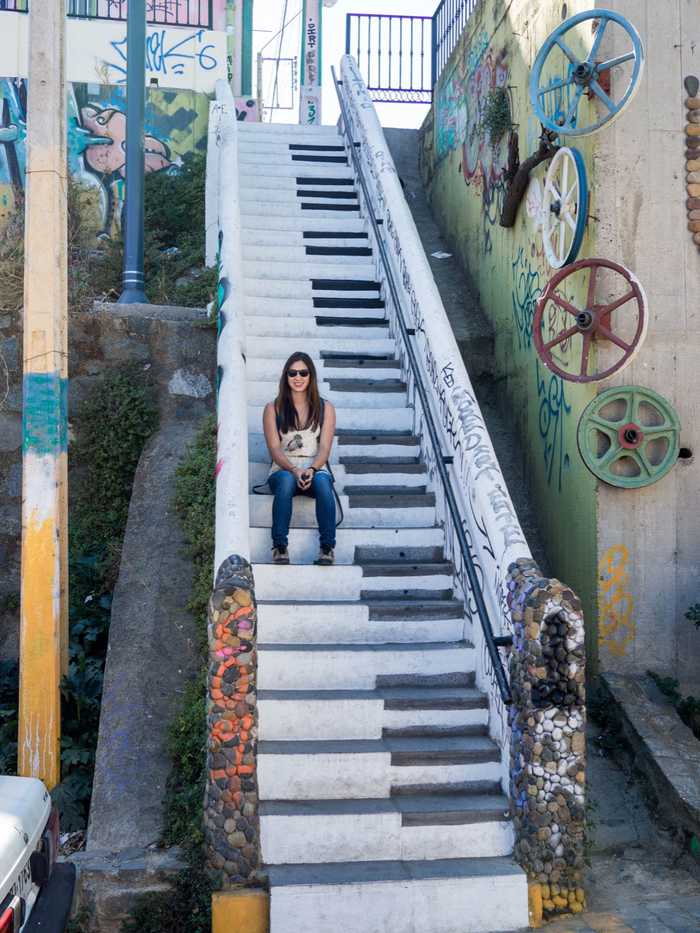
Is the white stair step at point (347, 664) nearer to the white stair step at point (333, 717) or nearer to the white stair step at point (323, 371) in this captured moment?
the white stair step at point (333, 717)

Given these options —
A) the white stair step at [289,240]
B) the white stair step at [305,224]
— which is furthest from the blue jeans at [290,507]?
the white stair step at [305,224]

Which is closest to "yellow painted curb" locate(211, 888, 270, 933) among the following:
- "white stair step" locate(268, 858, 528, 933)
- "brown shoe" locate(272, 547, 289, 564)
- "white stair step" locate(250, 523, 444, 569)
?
"white stair step" locate(268, 858, 528, 933)

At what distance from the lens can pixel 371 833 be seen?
5.02 metres

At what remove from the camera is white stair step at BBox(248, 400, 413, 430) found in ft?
25.3

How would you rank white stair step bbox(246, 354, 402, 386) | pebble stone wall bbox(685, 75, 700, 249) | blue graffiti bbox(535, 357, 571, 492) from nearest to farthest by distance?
pebble stone wall bbox(685, 75, 700, 249) < blue graffiti bbox(535, 357, 571, 492) < white stair step bbox(246, 354, 402, 386)

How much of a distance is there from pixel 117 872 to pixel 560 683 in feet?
7.67

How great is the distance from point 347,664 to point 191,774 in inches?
41.0

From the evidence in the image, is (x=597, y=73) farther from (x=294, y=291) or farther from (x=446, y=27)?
(x=446, y=27)

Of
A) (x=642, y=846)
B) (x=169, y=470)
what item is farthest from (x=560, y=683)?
(x=169, y=470)

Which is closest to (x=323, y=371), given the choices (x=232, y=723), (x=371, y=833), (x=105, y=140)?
(x=232, y=723)

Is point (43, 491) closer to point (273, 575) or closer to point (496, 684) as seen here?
point (273, 575)

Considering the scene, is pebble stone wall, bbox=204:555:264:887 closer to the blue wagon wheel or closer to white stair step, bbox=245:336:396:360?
white stair step, bbox=245:336:396:360

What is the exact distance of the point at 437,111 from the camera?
12375mm

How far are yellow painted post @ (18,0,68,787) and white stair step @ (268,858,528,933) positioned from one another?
193 cm
